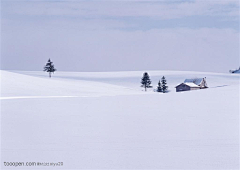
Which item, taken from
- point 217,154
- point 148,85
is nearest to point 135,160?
point 217,154

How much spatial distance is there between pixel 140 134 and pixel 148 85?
224 feet

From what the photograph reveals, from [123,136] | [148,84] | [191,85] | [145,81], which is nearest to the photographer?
[123,136]

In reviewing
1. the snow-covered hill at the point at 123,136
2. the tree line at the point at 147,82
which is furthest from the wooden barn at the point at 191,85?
the snow-covered hill at the point at 123,136

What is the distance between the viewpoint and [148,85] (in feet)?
260

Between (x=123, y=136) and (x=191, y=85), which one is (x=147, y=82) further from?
(x=123, y=136)

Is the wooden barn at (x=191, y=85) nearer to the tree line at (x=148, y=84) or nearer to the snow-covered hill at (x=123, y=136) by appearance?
the tree line at (x=148, y=84)

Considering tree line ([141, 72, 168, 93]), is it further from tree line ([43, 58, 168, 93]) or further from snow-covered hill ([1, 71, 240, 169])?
snow-covered hill ([1, 71, 240, 169])

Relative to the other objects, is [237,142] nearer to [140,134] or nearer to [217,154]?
[217,154]

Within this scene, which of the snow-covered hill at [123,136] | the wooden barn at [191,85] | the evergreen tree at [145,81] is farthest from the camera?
the evergreen tree at [145,81]

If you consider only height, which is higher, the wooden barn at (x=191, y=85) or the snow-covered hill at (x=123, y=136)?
the wooden barn at (x=191, y=85)

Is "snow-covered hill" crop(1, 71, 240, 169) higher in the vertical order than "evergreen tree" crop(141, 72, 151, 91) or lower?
lower

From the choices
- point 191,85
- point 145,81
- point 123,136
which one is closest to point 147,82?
point 145,81

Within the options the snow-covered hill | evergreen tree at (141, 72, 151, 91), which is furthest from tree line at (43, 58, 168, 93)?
the snow-covered hill

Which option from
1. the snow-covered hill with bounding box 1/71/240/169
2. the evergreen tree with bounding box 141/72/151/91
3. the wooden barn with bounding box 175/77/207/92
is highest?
the evergreen tree with bounding box 141/72/151/91
